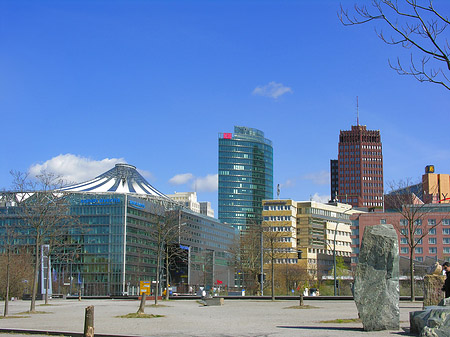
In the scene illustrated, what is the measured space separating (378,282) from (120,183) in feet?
362

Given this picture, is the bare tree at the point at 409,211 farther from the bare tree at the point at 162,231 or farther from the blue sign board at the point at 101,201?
the blue sign board at the point at 101,201

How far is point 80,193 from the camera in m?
119

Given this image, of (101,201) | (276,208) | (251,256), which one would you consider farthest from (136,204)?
(251,256)

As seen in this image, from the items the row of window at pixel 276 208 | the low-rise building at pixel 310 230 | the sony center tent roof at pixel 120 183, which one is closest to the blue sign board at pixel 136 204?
the sony center tent roof at pixel 120 183

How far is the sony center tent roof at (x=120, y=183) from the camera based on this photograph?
398 ft

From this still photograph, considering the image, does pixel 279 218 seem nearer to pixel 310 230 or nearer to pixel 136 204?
pixel 310 230

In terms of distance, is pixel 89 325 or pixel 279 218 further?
pixel 279 218

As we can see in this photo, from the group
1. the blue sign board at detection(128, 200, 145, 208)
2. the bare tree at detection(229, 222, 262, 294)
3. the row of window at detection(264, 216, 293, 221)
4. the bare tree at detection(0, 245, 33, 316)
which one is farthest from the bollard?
the row of window at detection(264, 216, 293, 221)

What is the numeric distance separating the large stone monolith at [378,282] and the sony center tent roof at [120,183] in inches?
4153

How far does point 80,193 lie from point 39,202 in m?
85.0

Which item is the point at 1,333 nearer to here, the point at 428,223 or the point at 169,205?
the point at 428,223

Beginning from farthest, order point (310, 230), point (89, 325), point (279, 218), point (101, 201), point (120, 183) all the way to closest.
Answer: point (310, 230) < point (279, 218) < point (120, 183) < point (101, 201) < point (89, 325)

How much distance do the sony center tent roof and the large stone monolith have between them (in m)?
105

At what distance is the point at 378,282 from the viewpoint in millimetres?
17000
